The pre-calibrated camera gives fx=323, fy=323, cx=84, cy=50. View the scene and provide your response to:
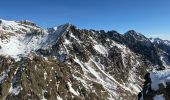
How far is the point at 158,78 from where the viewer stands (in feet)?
262

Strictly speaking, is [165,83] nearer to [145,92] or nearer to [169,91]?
[169,91]

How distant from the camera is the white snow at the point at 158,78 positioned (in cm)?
7619

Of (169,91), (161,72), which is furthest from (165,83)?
(161,72)

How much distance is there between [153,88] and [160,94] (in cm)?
261

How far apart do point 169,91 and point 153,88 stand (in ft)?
14.3

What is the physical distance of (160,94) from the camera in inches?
2970

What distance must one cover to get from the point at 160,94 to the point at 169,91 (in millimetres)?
2290

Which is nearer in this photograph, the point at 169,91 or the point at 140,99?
the point at 169,91

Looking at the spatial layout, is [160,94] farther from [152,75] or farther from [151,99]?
[152,75]

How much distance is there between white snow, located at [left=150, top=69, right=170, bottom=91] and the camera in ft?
250

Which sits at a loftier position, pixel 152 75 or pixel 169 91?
pixel 152 75

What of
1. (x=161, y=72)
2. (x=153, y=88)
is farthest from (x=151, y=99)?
(x=161, y=72)

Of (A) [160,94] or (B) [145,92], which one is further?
(B) [145,92]

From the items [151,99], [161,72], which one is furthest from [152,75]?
[151,99]
